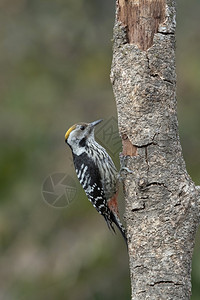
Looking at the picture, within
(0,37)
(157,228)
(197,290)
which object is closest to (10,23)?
(0,37)

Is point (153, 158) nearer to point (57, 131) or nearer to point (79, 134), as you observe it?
point (79, 134)

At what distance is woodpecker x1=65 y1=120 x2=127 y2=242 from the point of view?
580cm

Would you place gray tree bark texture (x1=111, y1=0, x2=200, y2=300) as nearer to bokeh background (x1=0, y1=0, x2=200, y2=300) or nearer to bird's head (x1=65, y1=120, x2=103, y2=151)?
bird's head (x1=65, y1=120, x2=103, y2=151)

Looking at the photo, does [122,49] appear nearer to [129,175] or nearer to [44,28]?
[129,175]

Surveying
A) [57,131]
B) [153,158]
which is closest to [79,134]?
[153,158]

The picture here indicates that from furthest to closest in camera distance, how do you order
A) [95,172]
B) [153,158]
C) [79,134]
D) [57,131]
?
1. [57,131]
2. [79,134]
3. [95,172]
4. [153,158]

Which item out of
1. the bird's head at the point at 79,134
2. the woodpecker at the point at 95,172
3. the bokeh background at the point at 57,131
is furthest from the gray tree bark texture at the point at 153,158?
the bokeh background at the point at 57,131

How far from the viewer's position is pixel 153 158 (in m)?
4.68

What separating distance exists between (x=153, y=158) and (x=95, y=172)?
135cm

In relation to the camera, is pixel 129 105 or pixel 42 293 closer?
pixel 129 105

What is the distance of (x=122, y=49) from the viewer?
472cm

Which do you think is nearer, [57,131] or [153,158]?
[153,158]

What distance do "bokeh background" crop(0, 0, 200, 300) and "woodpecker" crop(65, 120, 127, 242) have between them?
1061 mm

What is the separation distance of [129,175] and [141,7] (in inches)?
53.7
